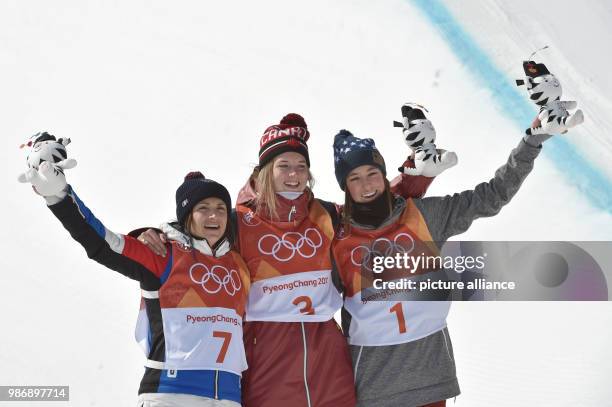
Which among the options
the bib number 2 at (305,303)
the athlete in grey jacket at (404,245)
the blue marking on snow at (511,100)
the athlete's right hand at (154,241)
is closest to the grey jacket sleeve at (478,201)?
the athlete in grey jacket at (404,245)

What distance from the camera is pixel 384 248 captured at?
125 inches

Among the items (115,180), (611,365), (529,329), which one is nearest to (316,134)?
(115,180)

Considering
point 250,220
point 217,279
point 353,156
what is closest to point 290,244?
point 250,220

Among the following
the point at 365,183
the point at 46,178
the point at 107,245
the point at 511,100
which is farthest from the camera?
the point at 511,100

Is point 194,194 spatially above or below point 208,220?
above

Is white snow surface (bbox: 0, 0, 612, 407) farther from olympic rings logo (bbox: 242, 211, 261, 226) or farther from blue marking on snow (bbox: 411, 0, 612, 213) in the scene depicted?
olympic rings logo (bbox: 242, 211, 261, 226)

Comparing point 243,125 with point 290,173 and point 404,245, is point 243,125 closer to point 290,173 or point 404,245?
point 290,173

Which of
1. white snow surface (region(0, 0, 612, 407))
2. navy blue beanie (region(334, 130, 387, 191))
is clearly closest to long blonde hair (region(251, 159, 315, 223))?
navy blue beanie (region(334, 130, 387, 191))

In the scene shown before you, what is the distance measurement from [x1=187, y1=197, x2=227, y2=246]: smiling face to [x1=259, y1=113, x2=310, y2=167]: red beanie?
1.20 feet

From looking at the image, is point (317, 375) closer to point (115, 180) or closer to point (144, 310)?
point (144, 310)

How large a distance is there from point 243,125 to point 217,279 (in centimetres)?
240

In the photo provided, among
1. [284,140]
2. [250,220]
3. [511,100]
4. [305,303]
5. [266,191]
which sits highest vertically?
[511,100]

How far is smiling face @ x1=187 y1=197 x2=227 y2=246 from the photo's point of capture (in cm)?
307

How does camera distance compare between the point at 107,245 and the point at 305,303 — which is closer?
the point at 107,245
